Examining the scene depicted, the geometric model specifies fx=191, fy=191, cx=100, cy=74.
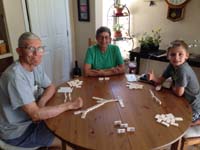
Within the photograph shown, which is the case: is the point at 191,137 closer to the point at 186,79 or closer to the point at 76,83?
the point at 186,79

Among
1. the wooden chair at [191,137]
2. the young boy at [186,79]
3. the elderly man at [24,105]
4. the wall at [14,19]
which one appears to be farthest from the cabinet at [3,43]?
the wooden chair at [191,137]

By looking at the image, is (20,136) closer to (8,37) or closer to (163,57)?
(8,37)

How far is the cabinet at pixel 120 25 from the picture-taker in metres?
3.34

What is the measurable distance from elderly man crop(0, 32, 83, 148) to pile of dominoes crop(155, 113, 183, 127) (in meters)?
0.56

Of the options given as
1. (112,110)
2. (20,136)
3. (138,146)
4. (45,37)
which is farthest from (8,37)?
(138,146)

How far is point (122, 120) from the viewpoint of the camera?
4.12 ft

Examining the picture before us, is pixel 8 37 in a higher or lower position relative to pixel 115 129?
higher

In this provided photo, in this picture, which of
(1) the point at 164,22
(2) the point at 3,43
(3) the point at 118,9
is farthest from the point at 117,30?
(2) the point at 3,43

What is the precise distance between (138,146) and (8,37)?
2.25 m

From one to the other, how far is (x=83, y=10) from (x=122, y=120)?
A: 2.57m

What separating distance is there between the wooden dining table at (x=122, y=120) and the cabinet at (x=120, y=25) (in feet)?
6.14

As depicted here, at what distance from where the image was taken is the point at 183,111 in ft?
4.48

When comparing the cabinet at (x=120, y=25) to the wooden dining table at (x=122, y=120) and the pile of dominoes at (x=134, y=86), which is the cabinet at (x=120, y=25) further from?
the wooden dining table at (x=122, y=120)

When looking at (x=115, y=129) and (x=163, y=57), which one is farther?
(x=163, y=57)
